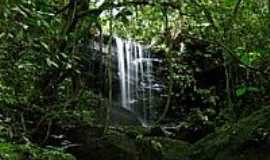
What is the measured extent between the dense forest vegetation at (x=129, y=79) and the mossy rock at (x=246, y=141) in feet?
0.03

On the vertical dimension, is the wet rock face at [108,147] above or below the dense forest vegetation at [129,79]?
below

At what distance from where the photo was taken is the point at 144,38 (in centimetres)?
915

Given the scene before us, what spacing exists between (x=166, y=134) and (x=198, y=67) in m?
1.98

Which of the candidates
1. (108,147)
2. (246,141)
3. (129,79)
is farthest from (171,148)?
(129,79)

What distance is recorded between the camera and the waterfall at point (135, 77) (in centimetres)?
904

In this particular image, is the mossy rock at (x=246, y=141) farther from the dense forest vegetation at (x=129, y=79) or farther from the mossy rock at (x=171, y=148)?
the mossy rock at (x=171, y=148)

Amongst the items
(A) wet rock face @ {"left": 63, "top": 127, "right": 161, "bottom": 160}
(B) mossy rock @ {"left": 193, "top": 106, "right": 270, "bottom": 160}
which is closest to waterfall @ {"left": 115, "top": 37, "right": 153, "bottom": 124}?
(A) wet rock face @ {"left": 63, "top": 127, "right": 161, "bottom": 160}

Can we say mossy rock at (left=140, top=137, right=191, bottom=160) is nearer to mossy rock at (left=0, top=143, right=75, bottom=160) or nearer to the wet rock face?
the wet rock face

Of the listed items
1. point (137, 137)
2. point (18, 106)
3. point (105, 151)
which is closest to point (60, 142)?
point (105, 151)

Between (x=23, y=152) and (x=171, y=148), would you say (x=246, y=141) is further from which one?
(x=23, y=152)

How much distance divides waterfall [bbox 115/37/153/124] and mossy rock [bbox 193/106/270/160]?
13.1 feet

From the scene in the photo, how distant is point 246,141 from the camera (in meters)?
4.78

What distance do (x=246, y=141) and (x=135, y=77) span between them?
4.62 meters

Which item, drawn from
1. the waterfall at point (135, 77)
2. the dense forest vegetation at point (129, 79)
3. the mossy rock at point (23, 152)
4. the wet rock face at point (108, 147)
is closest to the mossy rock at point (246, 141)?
the dense forest vegetation at point (129, 79)
